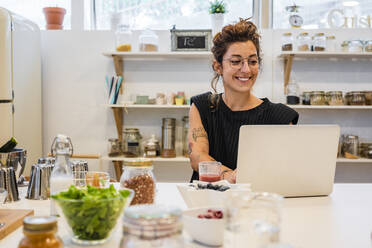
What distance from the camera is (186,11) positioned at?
3.70 m

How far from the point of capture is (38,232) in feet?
2.48

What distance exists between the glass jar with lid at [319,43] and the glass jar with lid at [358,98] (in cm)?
46

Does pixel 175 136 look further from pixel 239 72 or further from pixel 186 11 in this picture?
pixel 239 72

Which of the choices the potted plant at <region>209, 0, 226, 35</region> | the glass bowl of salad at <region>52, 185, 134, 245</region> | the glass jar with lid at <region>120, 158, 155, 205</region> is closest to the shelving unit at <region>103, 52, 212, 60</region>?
the potted plant at <region>209, 0, 226, 35</region>

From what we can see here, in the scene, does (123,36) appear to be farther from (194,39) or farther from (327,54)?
(327,54)

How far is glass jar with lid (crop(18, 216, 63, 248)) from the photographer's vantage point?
0.75m

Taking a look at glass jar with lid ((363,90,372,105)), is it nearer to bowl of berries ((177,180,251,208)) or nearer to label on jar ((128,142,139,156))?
label on jar ((128,142,139,156))

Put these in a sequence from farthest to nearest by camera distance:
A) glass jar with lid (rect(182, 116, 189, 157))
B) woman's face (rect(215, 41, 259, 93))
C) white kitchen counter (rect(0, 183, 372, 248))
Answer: glass jar with lid (rect(182, 116, 189, 157)) → woman's face (rect(215, 41, 259, 93)) → white kitchen counter (rect(0, 183, 372, 248))

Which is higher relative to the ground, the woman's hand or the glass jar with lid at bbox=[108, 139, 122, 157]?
the woman's hand

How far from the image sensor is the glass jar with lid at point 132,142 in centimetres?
332

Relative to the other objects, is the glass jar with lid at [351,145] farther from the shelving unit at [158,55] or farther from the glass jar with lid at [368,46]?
the shelving unit at [158,55]

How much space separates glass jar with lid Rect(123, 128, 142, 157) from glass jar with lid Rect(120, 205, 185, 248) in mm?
2592

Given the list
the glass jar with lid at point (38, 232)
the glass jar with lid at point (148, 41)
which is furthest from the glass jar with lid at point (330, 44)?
the glass jar with lid at point (38, 232)

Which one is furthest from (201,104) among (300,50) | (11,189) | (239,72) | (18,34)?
(18,34)
